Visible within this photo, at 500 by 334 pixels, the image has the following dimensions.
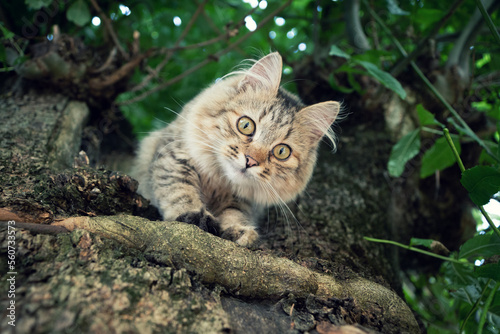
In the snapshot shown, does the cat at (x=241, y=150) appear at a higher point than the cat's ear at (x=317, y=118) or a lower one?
lower

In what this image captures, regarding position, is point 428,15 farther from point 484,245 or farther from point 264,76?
point 484,245

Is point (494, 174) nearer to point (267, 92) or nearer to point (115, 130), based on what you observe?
point (267, 92)

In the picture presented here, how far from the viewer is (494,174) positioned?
4.36 feet

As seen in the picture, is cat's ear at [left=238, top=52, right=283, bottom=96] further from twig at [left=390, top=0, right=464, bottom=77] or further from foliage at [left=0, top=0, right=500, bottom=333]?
twig at [left=390, top=0, right=464, bottom=77]

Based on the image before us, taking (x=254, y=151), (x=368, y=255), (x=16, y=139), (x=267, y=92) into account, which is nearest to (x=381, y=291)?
(x=368, y=255)

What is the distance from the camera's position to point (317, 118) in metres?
2.15

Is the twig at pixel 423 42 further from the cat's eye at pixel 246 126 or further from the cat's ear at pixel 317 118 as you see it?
the cat's eye at pixel 246 126

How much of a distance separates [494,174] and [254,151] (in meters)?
1.13

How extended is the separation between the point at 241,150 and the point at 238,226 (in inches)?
17.2

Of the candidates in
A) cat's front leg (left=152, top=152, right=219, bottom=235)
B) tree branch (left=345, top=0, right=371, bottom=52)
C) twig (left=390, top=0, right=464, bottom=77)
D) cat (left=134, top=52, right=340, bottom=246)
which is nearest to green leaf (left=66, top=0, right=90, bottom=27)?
cat (left=134, top=52, right=340, bottom=246)

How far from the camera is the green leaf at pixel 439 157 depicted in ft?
7.03

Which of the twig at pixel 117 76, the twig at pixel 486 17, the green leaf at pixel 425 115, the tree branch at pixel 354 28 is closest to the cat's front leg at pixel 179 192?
the twig at pixel 117 76

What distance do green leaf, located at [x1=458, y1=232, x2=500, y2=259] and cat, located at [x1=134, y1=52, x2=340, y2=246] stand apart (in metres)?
0.96

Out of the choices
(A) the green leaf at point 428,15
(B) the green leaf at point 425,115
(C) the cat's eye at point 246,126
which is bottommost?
(C) the cat's eye at point 246,126
